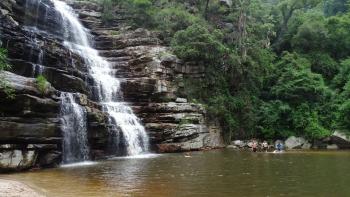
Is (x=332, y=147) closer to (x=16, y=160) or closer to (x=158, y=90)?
(x=158, y=90)

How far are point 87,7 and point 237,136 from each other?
23965 mm

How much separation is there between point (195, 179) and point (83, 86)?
605 inches

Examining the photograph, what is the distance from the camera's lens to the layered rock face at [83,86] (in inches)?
819

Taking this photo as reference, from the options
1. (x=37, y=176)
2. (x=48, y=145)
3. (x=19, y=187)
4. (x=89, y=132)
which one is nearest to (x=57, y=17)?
(x=89, y=132)

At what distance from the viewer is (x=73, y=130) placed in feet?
82.0

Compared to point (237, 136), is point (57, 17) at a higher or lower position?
higher

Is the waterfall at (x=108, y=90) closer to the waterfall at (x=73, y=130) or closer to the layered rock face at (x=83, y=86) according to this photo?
the layered rock face at (x=83, y=86)

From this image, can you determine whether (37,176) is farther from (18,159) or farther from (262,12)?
(262,12)

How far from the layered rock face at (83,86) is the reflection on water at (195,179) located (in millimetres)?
2424

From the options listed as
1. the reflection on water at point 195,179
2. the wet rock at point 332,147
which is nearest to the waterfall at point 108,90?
the reflection on water at point 195,179

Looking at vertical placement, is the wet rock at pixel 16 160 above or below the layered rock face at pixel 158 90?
below

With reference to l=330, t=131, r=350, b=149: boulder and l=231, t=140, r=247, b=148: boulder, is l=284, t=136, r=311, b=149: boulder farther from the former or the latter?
l=231, t=140, r=247, b=148: boulder

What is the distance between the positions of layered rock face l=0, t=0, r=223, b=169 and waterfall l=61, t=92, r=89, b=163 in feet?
1.89

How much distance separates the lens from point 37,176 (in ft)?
59.5
